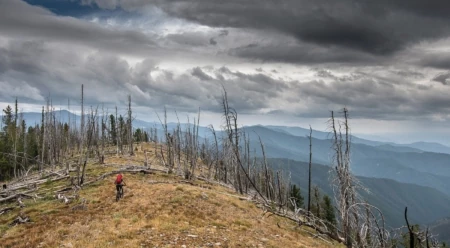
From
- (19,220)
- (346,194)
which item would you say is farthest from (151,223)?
(346,194)

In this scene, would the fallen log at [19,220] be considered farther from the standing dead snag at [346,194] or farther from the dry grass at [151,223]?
the standing dead snag at [346,194]

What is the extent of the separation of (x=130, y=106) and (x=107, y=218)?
4460cm

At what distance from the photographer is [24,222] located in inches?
837

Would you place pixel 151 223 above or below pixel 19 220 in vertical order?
above

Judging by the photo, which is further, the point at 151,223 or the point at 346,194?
the point at 346,194

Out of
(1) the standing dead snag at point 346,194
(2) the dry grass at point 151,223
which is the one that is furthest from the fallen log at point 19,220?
(1) the standing dead snag at point 346,194

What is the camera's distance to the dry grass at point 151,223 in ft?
55.9

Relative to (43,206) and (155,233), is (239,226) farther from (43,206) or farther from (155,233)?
(43,206)

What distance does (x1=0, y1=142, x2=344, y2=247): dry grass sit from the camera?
671 inches

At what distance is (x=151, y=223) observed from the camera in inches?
779

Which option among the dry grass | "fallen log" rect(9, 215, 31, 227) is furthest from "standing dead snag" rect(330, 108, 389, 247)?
"fallen log" rect(9, 215, 31, 227)

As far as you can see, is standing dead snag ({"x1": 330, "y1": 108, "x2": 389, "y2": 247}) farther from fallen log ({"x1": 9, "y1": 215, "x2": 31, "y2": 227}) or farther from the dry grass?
fallen log ({"x1": 9, "y1": 215, "x2": 31, "y2": 227})

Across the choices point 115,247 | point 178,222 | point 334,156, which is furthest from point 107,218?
point 334,156

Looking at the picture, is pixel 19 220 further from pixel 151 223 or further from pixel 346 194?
pixel 346 194
